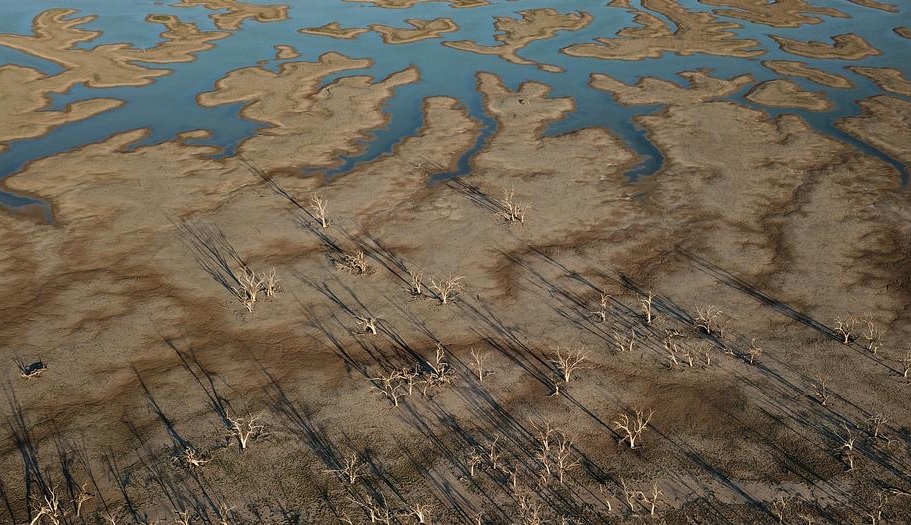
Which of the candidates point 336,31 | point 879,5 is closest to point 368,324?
point 336,31

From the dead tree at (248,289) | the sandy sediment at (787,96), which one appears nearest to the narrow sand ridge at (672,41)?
the sandy sediment at (787,96)

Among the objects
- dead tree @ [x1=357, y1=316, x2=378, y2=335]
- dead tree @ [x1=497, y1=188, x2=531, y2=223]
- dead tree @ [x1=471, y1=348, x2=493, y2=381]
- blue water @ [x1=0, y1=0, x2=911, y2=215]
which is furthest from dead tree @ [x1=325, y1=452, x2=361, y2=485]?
blue water @ [x1=0, y1=0, x2=911, y2=215]

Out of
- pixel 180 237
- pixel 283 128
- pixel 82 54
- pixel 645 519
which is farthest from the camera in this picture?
pixel 82 54

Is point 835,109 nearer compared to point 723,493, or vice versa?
point 723,493

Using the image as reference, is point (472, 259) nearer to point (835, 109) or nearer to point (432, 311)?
point (432, 311)

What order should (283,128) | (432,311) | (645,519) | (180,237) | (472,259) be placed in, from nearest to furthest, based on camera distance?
1. (645,519)
2. (432,311)
3. (472,259)
4. (180,237)
5. (283,128)

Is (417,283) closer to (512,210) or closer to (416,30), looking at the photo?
(512,210)

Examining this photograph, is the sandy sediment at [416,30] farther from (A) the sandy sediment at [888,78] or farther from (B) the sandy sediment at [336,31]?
(A) the sandy sediment at [888,78]

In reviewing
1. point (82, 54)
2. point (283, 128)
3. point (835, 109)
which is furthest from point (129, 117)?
point (835, 109)
